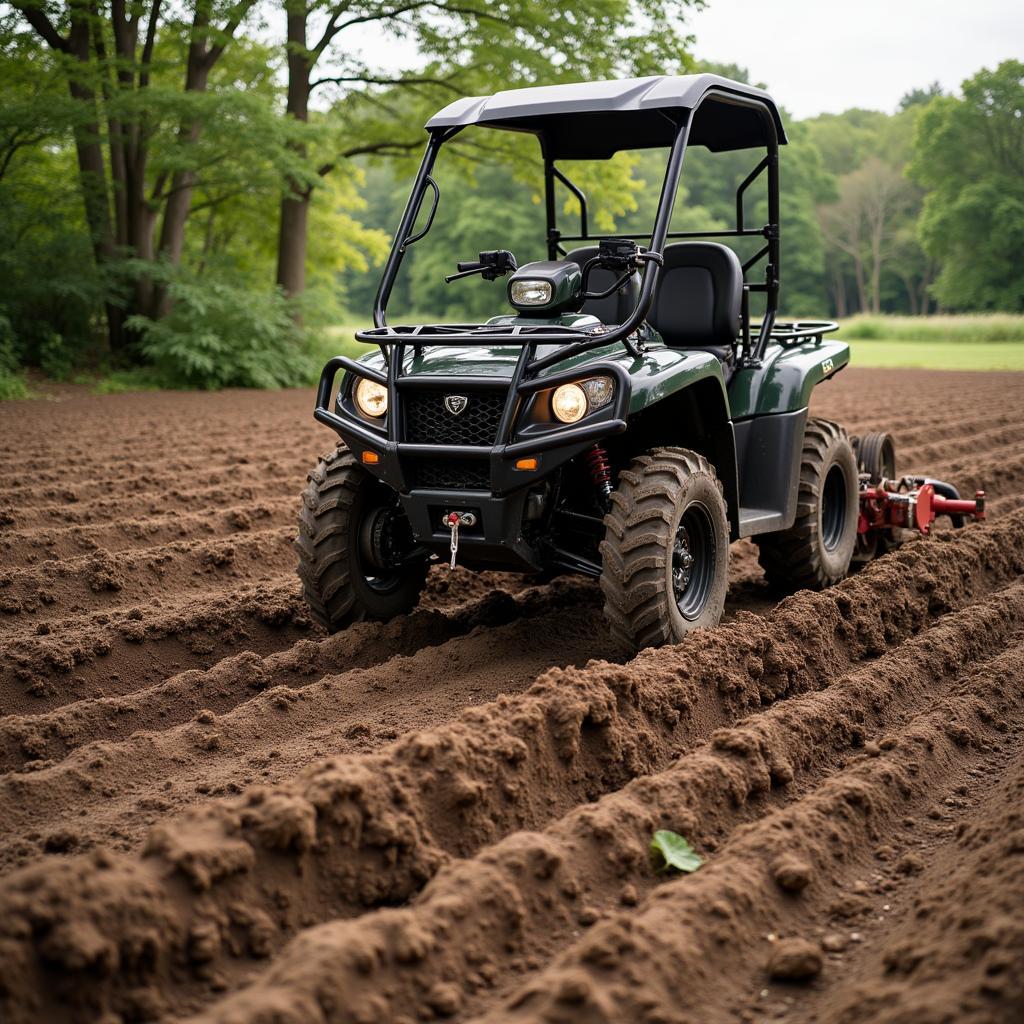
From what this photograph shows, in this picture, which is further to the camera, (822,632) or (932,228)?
(932,228)

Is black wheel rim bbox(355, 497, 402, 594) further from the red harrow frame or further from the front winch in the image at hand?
the red harrow frame

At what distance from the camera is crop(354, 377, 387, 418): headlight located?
223 inches

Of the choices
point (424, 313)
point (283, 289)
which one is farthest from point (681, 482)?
point (424, 313)

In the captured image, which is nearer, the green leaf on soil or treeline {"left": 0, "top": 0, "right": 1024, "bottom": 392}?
the green leaf on soil

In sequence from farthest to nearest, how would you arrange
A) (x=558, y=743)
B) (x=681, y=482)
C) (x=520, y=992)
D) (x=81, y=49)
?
(x=81, y=49) → (x=681, y=482) → (x=558, y=743) → (x=520, y=992)

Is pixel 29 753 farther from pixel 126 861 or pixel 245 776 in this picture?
pixel 126 861

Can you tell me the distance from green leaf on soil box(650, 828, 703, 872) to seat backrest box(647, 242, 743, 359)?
11.3ft

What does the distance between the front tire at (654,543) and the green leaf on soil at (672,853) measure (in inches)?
62.0

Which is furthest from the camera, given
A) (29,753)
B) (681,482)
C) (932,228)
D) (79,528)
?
(932,228)

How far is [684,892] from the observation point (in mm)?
3320

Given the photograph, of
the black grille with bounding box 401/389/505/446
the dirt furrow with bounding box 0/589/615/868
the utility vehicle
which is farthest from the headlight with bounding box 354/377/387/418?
the dirt furrow with bounding box 0/589/615/868

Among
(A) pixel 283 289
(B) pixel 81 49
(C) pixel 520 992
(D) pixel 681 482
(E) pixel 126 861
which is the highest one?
(B) pixel 81 49

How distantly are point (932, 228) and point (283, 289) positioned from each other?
45.0 metres

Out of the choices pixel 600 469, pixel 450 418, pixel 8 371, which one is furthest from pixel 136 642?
pixel 8 371
